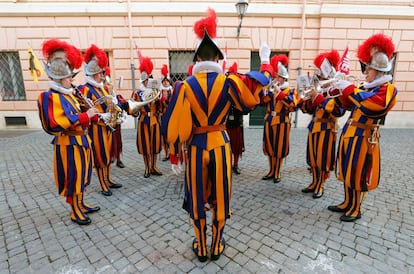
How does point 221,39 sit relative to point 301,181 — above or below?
above

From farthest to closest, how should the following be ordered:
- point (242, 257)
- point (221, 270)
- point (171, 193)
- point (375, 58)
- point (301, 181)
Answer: point (301, 181) → point (171, 193) → point (375, 58) → point (242, 257) → point (221, 270)

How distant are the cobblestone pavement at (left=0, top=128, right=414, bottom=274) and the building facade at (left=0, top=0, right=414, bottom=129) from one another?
5.78 meters

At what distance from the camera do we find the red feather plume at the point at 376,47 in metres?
2.85

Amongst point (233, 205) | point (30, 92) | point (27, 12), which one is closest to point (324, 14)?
point (233, 205)

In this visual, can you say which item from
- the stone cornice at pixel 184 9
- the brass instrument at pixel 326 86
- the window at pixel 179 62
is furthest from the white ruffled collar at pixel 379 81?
the window at pixel 179 62

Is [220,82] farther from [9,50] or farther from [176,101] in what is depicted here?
[9,50]

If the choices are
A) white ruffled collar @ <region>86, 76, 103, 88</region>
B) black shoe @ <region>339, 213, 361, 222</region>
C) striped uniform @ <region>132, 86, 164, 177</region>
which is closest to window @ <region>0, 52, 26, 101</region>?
striped uniform @ <region>132, 86, 164, 177</region>

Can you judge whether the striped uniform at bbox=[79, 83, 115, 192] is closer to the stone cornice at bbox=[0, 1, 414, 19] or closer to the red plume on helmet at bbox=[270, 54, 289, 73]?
the red plume on helmet at bbox=[270, 54, 289, 73]

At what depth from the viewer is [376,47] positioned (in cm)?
291

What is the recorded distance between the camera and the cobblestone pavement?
2510 millimetres

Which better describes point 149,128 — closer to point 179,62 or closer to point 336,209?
point 336,209

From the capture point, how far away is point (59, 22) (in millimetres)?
8930

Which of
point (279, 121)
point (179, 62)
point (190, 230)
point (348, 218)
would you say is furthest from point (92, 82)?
point (179, 62)

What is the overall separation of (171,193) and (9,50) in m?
9.58
